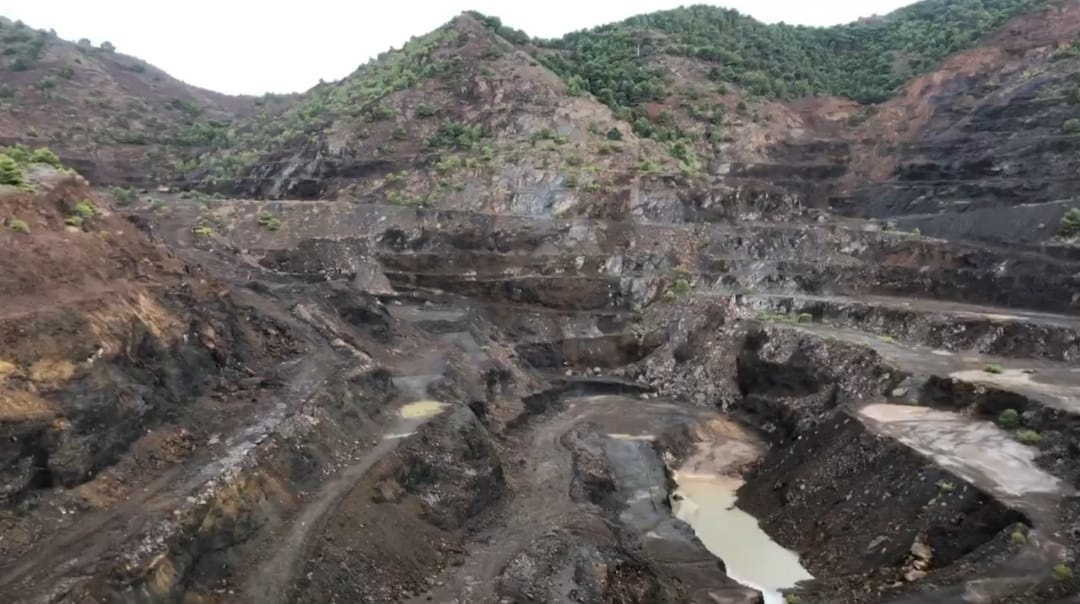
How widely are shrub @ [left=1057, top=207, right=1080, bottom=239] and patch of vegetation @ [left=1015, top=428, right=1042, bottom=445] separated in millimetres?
25362

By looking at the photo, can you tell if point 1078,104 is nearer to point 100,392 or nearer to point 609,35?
point 609,35

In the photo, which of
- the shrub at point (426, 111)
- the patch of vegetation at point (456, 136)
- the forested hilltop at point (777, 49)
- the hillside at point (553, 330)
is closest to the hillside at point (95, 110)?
the hillside at point (553, 330)

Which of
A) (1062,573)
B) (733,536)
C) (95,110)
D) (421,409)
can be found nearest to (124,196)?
(95,110)

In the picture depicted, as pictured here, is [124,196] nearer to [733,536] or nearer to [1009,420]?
[733,536]

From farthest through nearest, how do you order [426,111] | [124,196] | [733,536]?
[426,111]
[124,196]
[733,536]

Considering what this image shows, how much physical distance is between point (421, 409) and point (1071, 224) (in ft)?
127

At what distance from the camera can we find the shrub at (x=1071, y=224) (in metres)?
43.4

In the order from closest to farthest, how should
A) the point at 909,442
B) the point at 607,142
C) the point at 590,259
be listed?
the point at 909,442, the point at 590,259, the point at 607,142

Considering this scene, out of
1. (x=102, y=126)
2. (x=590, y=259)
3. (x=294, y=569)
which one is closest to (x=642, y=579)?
(x=294, y=569)

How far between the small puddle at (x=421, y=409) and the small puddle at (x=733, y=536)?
9437 millimetres

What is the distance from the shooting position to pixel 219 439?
19.6 m

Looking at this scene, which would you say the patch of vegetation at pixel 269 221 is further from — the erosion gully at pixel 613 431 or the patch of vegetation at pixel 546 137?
the patch of vegetation at pixel 546 137

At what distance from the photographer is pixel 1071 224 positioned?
1711 inches

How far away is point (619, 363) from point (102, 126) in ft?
206
